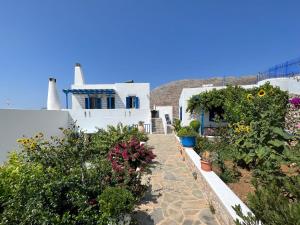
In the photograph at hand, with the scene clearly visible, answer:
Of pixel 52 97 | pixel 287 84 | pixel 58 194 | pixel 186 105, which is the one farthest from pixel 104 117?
pixel 287 84

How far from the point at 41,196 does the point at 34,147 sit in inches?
119

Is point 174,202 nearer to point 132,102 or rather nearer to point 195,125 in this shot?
point 195,125

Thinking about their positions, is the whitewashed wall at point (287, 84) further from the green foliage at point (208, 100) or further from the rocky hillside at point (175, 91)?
the rocky hillside at point (175, 91)

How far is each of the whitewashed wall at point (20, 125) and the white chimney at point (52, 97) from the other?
4629 mm

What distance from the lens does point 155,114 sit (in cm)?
2145

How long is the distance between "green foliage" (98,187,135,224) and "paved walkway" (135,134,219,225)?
96cm

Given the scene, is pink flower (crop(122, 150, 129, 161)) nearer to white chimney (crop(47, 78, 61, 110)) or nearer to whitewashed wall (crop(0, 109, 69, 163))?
whitewashed wall (crop(0, 109, 69, 163))

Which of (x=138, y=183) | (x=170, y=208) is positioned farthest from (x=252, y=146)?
(x=138, y=183)

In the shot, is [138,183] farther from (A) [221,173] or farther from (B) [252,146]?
(B) [252,146]

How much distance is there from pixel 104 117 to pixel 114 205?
15178 millimetres

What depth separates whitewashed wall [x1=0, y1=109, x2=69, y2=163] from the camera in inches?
269

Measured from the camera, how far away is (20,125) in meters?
8.18

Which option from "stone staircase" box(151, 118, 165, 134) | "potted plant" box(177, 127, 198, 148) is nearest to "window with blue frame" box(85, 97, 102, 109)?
"stone staircase" box(151, 118, 165, 134)

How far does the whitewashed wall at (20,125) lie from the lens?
22.4 ft
